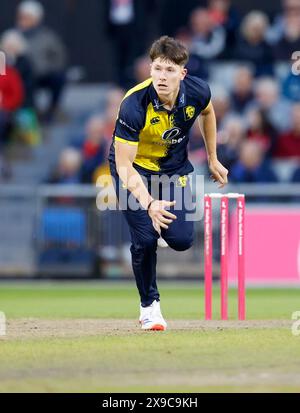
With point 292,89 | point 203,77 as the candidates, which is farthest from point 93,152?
point 292,89

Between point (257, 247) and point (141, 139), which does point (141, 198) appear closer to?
point (141, 139)

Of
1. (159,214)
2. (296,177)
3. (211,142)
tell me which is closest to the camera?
(159,214)

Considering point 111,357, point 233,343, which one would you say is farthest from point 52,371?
point 233,343

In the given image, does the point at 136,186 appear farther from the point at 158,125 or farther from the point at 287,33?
the point at 287,33

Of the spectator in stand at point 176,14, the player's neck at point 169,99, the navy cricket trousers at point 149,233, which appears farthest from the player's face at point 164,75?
the spectator in stand at point 176,14

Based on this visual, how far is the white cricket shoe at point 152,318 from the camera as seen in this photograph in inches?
417

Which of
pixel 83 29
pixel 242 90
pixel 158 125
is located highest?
pixel 83 29

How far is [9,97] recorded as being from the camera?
2005 centimetres

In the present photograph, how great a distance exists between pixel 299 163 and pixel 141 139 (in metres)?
8.44

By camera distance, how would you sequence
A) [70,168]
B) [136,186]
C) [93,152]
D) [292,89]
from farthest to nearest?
1. [292,89]
2. [93,152]
3. [70,168]
4. [136,186]

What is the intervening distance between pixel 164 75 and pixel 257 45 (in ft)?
Answer: 31.5

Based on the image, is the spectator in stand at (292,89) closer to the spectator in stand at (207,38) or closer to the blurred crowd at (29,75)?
the spectator in stand at (207,38)

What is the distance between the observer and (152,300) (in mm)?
10656

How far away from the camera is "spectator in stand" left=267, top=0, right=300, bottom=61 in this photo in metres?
19.3
